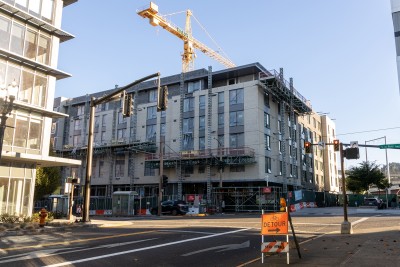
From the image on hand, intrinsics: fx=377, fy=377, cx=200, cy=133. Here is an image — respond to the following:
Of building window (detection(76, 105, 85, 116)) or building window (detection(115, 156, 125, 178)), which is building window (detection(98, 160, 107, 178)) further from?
building window (detection(76, 105, 85, 116))

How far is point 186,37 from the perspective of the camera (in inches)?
3086

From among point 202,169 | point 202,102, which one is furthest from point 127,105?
point 202,102

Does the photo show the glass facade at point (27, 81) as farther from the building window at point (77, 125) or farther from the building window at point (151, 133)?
the building window at point (77, 125)

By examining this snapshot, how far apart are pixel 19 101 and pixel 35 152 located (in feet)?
11.8

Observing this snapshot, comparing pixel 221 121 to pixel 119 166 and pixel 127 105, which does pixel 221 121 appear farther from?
pixel 127 105

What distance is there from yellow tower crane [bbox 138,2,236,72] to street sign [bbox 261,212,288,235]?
6430cm

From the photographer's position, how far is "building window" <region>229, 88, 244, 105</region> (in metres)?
51.2

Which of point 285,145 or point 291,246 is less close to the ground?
point 285,145

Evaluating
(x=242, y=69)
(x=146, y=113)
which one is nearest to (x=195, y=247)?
(x=242, y=69)

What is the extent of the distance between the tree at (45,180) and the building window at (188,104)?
2166cm

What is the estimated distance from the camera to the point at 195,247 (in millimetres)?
12602

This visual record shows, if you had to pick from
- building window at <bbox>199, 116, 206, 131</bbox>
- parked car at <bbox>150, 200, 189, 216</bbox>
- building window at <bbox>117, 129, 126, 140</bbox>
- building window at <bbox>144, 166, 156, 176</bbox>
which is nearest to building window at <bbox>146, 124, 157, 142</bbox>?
building window at <bbox>144, 166, 156, 176</bbox>

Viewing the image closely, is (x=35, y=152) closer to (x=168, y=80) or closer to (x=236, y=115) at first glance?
(x=236, y=115)

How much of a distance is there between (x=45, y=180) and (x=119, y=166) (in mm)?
22156
